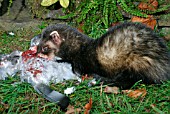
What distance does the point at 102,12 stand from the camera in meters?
7.06

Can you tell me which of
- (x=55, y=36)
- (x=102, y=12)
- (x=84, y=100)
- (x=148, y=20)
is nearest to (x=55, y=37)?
(x=55, y=36)

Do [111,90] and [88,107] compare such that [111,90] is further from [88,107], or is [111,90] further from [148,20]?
[148,20]

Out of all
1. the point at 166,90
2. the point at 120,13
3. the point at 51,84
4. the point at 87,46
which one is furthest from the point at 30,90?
the point at 120,13

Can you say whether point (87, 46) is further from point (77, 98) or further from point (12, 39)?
point (12, 39)

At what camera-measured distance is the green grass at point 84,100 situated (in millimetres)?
4453

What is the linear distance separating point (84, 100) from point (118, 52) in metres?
0.89

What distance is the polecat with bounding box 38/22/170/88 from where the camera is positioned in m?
5.02

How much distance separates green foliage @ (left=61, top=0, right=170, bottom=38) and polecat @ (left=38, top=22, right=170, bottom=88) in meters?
1.30

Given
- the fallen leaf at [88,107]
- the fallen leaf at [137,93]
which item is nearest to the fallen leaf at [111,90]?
the fallen leaf at [137,93]

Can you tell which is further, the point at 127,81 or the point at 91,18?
the point at 91,18

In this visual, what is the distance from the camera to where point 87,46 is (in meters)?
5.53

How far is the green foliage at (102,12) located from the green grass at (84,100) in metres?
2.11

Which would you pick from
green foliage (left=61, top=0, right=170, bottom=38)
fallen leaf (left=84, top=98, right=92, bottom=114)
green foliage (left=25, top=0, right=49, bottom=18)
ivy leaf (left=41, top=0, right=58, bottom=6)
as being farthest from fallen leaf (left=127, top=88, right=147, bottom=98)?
green foliage (left=25, top=0, right=49, bottom=18)

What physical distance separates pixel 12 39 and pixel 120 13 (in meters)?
2.15
